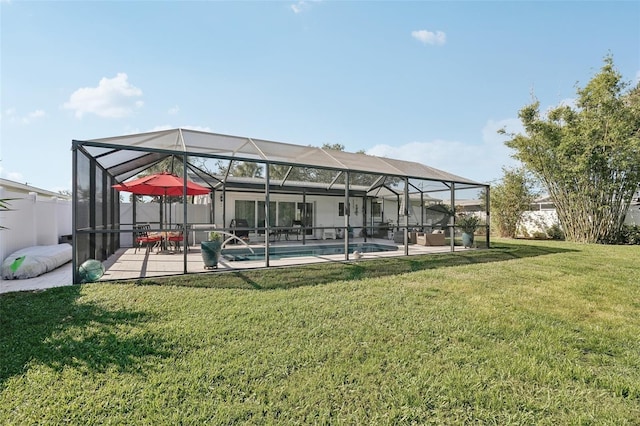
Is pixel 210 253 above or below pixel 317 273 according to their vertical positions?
above

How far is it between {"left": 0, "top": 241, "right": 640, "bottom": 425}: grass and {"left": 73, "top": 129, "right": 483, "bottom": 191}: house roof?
3.10 metres

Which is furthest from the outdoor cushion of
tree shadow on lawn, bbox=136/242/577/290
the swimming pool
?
the swimming pool

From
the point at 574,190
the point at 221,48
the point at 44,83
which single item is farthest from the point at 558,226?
the point at 44,83

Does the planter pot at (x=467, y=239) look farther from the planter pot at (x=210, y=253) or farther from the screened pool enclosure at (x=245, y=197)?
the planter pot at (x=210, y=253)

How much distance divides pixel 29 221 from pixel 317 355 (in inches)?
335

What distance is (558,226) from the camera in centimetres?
1689

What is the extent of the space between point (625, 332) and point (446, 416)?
10.8 ft

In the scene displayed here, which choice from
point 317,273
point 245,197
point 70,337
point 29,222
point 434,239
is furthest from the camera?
point 245,197

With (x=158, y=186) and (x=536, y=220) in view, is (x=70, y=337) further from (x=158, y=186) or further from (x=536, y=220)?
(x=536, y=220)

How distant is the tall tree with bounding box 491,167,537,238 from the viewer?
17375 mm

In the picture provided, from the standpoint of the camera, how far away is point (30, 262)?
6.24 metres

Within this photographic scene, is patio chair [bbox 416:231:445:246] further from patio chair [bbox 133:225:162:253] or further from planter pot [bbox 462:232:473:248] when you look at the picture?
patio chair [bbox 133:225:162:253]

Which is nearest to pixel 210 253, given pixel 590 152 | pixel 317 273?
pixel 317 273

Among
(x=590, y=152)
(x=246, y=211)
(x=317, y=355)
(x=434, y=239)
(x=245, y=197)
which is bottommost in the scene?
(x=317, y=355)
